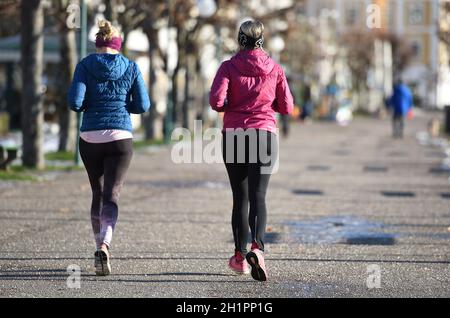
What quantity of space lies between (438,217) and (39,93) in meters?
8.64

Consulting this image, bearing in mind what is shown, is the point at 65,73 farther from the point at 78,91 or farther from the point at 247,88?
the point at 247,88

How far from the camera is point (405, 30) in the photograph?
403ft

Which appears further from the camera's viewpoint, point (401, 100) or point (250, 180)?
point (401, 100)

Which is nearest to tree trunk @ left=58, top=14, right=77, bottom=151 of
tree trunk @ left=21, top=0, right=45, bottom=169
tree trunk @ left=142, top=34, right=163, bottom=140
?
tree trunk @ left=21, top=0, right=45, bottom=169

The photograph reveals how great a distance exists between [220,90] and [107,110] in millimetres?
887

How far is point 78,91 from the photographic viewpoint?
348 inches

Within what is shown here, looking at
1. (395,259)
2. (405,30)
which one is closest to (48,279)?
(395,259)

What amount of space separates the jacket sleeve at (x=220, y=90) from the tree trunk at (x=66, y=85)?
14.8 m

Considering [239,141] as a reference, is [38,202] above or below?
below

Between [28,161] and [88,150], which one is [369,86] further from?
[88,150]

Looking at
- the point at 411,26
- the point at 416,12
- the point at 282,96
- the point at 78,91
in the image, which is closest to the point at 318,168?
the point at 282,96

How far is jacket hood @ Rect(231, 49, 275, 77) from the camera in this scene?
876 cm

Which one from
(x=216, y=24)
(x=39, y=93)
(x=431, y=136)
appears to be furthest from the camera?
(x=431, y=136)
